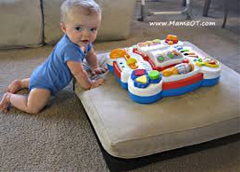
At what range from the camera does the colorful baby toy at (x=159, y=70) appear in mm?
1020

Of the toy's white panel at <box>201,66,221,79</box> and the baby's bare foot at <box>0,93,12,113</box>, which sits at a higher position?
the toy's white panel at <box>201,66,221,79</box>

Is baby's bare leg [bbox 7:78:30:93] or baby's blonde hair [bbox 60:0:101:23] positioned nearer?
baby's blonde hair [bbox 60:0:101:23]

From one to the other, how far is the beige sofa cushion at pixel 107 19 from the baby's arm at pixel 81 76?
0.73 metres

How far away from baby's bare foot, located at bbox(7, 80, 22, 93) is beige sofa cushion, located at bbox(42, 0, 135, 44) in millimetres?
536

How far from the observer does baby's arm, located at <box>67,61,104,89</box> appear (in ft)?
3.84

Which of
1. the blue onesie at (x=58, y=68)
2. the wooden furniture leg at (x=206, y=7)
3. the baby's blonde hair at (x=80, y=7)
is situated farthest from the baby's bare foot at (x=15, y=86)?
the wooden furniture leg at (x=206, y=7)

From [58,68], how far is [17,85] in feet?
0.97

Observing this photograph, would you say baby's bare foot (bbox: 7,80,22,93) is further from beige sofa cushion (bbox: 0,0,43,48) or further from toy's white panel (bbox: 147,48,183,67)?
toy's white panel (bbox: 147,48,183,67)

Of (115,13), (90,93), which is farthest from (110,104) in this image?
(115,13)

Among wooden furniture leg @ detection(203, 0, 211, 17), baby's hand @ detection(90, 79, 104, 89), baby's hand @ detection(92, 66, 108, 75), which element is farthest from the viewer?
wooden furniture leg @ detection(203, 0, 211, 17)

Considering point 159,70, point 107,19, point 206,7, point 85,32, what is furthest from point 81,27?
point 206,7

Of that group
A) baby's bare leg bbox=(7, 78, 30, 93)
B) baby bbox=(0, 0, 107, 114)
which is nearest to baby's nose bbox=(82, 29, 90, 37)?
baby bbox=(0, 0, 107, 114)

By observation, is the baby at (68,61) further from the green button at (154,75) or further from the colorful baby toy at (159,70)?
the green button at (154,75)

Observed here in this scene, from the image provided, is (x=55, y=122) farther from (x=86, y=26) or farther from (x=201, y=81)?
(x=201, y=81)
